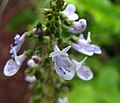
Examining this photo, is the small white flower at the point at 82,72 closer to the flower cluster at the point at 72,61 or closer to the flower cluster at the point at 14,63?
the flower cluster at the point at 72,61

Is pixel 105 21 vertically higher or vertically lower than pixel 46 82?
lower

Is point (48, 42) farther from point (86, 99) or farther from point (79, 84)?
point (79, 84)

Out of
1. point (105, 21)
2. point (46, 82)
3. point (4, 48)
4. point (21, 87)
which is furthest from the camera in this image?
point (4, 48)

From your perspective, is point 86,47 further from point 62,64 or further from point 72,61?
point 62,64

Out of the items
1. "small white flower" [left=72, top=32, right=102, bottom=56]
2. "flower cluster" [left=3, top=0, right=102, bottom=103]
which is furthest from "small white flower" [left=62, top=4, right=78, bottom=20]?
"small white flower" [left=72, top=32, right=102, bottom=56]

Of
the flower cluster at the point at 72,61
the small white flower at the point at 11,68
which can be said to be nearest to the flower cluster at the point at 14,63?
the small white flower at the point at 11,68

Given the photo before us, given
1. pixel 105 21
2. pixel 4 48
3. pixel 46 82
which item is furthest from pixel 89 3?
pixel 4 48
